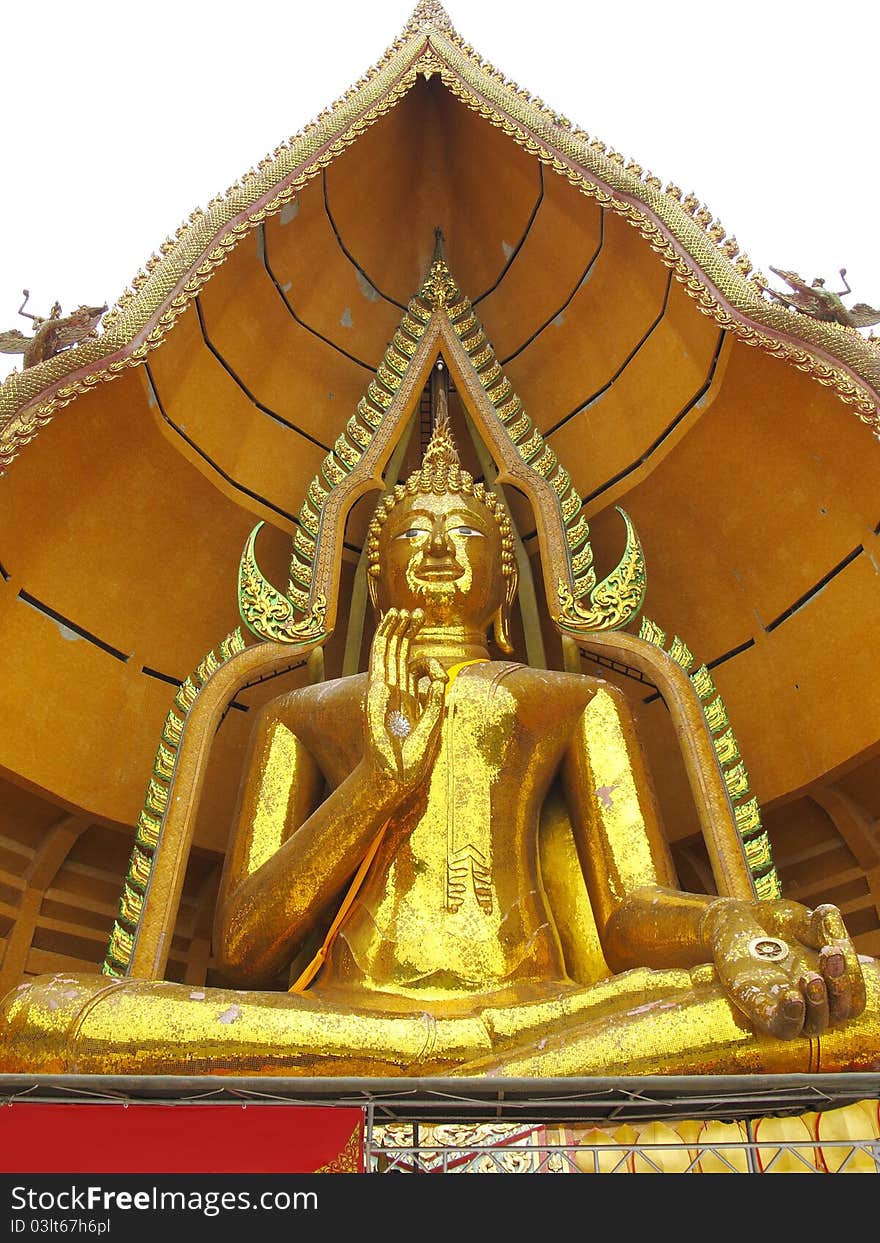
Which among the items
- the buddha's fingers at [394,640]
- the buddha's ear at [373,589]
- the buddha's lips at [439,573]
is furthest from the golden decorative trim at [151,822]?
the buddha's fingers at [394,640]

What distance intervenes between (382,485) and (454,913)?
1610mm

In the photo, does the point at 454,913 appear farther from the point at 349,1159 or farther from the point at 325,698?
the point at 349,1159

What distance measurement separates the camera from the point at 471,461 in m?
4.82

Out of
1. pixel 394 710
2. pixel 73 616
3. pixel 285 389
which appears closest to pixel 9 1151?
pixel 394 710

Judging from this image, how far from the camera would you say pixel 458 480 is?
13.1 ft

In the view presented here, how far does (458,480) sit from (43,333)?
4.64 feet

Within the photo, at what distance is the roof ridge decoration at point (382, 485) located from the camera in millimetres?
3678

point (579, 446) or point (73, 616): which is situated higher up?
point (579, 446)

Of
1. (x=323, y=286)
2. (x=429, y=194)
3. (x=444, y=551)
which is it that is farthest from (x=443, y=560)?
(x=429, y=194)

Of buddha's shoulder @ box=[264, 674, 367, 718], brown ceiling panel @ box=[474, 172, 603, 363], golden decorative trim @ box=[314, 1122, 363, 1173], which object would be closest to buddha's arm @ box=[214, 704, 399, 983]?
buddha's shoulder @ box=[264, 674, 367, 718]

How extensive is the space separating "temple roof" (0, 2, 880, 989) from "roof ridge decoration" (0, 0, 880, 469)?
1cm

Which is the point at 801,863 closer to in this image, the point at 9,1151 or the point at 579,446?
the point at 579,446

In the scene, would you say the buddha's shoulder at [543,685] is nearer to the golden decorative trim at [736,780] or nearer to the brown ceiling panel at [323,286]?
the golden decorative trim at [736,780]

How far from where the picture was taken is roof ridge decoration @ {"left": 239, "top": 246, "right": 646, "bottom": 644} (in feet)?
12.1
